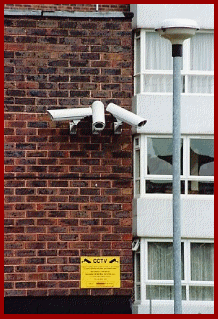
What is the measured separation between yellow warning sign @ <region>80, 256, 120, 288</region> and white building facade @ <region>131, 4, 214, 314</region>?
50.1 inches

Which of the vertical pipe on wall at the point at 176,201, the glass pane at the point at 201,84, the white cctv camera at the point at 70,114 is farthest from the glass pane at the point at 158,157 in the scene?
the vertical pipe on wall at the point at 176,201

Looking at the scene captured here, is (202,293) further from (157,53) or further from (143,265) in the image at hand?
(157,53)

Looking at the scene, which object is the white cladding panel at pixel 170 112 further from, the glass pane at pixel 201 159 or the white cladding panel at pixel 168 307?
the white cladding panel at pixel 168 307

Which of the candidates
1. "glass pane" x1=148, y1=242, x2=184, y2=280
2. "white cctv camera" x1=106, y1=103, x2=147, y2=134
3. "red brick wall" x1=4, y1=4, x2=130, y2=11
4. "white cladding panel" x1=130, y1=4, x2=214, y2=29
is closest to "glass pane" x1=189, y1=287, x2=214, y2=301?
"glass pane" x1=148, y1=242, x2=184, y2=280

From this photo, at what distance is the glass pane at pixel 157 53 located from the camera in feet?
68.7

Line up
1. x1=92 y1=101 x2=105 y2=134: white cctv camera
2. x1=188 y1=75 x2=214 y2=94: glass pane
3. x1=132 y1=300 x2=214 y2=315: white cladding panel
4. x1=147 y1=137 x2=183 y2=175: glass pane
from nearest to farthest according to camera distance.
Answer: x1=92 y1=101 x2=105 y2=134: white cctv camera < x1=132 y1=300 x2=214 y2=315: white cladding panel < x1=147 y1=137 x2=183 y2=175: glass pane < x1=188 y1=75 x2=214 y2=94: glass pane

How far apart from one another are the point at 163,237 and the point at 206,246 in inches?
35.5

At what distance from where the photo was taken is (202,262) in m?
21.0

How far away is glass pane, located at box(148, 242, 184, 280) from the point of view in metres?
20.7

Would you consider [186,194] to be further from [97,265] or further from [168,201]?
[97,265]

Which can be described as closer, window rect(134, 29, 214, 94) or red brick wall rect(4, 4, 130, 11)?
red brick wall rect(4, 4, 130, 11)

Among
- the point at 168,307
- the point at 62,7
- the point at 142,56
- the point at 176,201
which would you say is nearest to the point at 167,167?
the point at 142,56

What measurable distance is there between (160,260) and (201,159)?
6.65 feet

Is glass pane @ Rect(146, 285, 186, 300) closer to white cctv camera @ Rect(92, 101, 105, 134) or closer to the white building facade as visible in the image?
the white building facade
